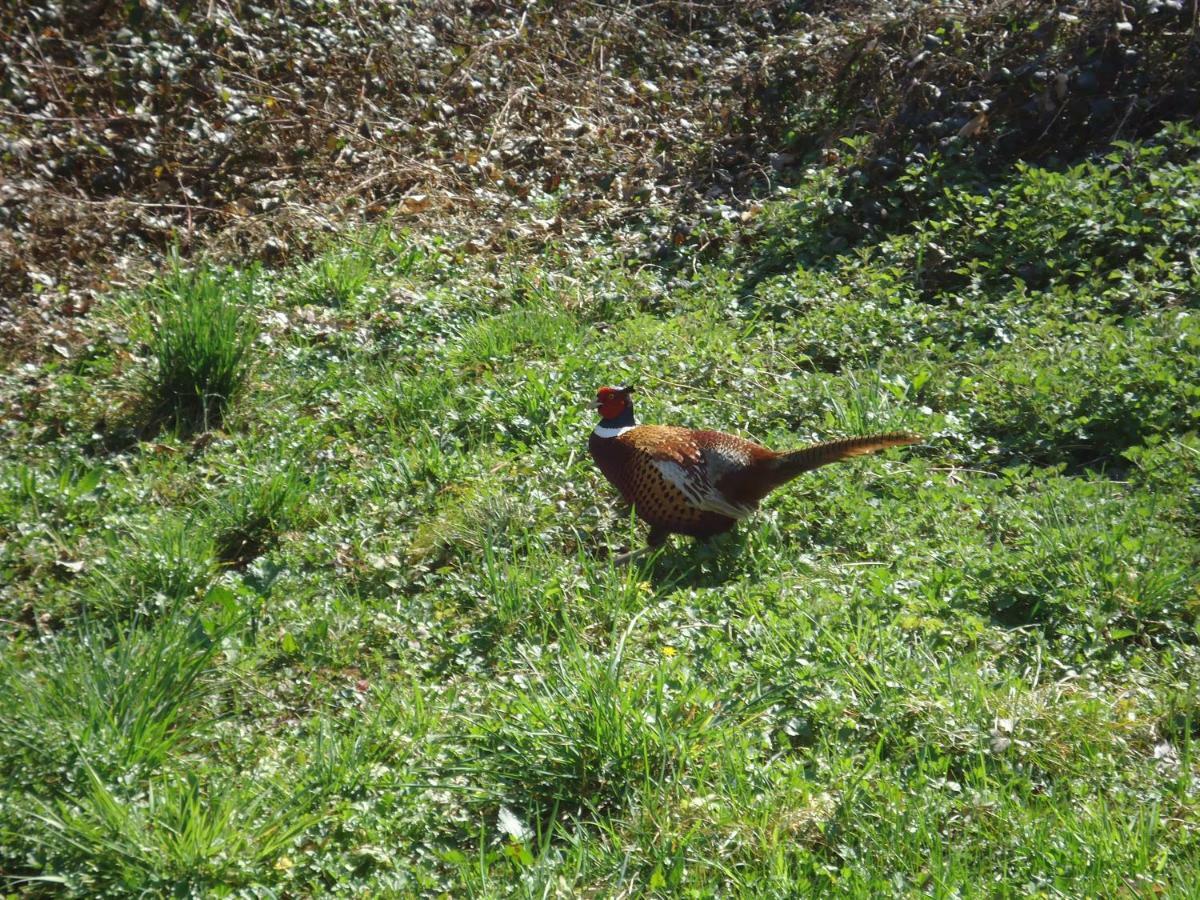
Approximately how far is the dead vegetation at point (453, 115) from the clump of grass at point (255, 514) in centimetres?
206

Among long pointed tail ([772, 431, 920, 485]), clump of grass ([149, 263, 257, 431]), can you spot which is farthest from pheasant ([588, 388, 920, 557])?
clump of grass ([149, 263, 257, 431])

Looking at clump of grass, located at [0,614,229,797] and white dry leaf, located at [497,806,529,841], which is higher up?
white dry leaf, located at [497,806,529,841]

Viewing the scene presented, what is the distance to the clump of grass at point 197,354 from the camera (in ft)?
17.0

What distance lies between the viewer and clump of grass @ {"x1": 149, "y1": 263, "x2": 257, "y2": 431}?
17.0 feet

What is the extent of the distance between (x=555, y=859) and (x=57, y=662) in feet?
5.10

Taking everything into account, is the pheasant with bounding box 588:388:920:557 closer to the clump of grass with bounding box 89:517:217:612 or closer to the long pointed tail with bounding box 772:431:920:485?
the long pointed tail with bounding box 772:431:920:485

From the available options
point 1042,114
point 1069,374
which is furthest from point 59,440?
point 1042,114

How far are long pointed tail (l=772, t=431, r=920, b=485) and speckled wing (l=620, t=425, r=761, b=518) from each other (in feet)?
0.45

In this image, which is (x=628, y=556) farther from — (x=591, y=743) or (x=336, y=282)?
(x=336, y=282)

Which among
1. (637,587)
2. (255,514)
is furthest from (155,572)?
(637,587)

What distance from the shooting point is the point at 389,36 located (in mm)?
8586

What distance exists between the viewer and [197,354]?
17.2 ft

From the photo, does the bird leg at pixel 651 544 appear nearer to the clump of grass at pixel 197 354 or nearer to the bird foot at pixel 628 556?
the bird foot at pixel 628 556

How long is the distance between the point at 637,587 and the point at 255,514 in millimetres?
1608
